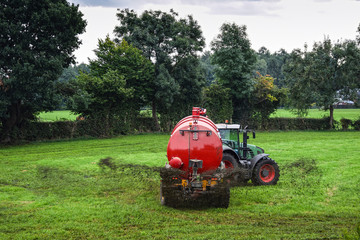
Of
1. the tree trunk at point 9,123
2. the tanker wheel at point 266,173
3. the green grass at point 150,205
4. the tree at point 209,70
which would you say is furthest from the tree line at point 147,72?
the tanker wheel at point 266,173

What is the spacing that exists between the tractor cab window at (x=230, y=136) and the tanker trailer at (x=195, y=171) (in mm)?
Result: 3672

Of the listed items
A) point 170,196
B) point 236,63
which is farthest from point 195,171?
point 236,63

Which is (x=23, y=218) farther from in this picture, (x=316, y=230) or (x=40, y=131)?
(x=40, y=131)

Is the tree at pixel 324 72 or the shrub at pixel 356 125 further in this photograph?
the shrub at pixel 356 125

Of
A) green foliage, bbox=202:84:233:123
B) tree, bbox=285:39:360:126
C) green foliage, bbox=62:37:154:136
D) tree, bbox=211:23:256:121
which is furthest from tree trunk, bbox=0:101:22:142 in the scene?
tree, bbox=285:39:360:126

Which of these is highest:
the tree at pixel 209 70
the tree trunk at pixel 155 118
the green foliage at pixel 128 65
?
the tree at pixel 209 70

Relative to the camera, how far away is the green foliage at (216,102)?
3781 centimetres

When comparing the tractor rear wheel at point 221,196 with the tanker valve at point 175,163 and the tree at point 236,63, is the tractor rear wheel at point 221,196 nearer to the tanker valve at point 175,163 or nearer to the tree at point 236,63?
the tanker valve at point 175,163

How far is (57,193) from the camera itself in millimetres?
12023

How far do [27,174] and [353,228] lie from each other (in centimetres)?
1293

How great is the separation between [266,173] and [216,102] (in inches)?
995

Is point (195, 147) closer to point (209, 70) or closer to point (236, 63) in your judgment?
Result: point (236, 63)

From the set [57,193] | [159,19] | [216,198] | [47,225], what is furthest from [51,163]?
[159,19]

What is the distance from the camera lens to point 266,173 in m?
13.2
